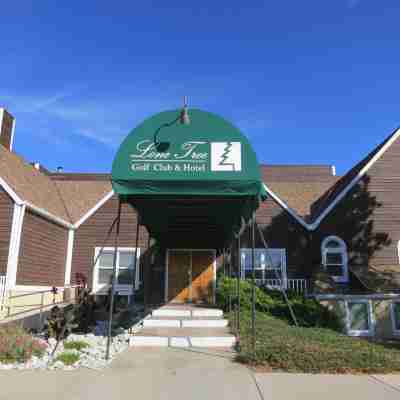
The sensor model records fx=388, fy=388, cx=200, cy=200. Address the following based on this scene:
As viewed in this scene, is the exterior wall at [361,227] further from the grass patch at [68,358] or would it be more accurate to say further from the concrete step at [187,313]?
the grass patch at [68,358]

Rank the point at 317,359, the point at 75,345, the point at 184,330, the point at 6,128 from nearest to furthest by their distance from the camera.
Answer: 1. the point at 317,359
2. the point at 75,345
3. the point at 184,330
4. the point at 6,128

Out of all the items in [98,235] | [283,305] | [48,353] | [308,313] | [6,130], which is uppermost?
[6,130]

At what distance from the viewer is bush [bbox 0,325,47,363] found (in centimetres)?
681

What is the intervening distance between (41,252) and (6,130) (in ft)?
20.9

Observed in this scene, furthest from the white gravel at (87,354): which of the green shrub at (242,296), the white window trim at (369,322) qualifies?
the white window trim at (369,322)

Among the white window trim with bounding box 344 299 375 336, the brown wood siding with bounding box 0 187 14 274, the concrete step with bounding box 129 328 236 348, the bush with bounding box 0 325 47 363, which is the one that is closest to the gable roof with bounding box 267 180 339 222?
the white window trim with bounding box 344 299 375 336

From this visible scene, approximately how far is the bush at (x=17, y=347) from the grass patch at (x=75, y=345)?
0.46 meters

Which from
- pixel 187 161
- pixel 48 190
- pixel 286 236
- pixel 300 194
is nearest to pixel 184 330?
pixel 187 161

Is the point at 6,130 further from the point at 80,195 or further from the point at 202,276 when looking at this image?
the point at 202,276

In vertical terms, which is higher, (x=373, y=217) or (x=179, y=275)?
(x=373, y=217)

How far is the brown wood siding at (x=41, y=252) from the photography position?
1416 cm

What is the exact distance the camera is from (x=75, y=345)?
26.6 feet

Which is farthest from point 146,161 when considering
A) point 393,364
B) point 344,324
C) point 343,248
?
point 343,248

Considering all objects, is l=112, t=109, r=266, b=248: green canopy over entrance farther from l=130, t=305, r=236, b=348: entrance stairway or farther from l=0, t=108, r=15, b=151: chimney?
l=0, t=108, r=15, b=151: chimney
